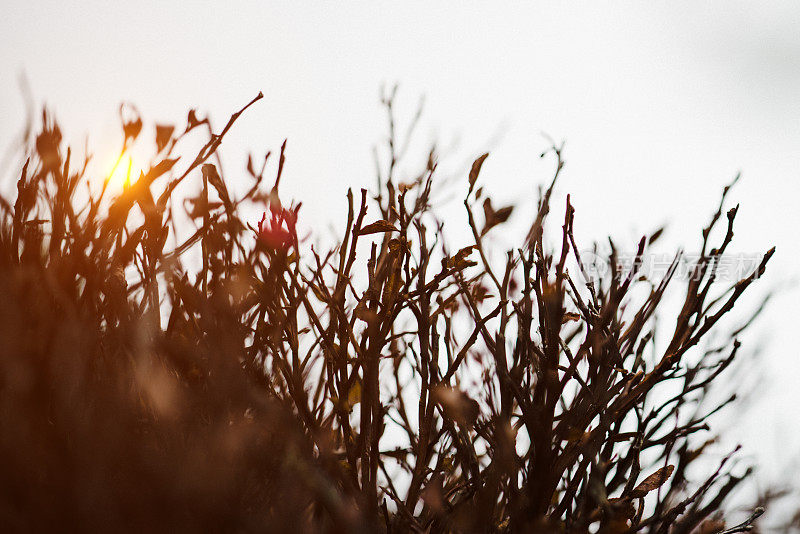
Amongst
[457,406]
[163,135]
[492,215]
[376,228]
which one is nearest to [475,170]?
[492,215]

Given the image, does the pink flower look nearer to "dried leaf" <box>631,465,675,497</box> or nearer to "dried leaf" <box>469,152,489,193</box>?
"dried leaf" <box>469,152,489,193</box>

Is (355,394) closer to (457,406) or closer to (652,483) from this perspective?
(457,406)

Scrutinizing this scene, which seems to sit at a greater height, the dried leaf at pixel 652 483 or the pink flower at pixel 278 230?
the pink flower at pixel 278 230

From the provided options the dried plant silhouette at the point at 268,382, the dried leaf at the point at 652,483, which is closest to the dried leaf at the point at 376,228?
the dried plant silhouette at the point at 268,382

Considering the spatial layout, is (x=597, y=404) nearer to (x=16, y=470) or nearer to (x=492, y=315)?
(x=492, y=315)

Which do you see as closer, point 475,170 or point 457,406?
point 457,406

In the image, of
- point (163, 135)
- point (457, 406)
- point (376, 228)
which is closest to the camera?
point (457, 406)

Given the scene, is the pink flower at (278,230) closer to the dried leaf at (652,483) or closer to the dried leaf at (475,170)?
the dried leaf at (475,170)

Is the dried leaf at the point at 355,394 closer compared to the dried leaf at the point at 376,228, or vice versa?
the dried leaf at the point at 376,228

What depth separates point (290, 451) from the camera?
901 millimetres

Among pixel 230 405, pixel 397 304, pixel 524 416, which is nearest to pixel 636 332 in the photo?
pixel 524 416

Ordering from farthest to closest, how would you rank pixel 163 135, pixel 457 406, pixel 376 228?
pixel 163 135, pixel 376 228, pixel 457 406

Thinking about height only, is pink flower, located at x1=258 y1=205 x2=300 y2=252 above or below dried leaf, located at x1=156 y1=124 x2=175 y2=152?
below

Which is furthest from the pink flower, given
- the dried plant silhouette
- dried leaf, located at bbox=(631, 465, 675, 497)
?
dried leaf, located at bbox=(631, 465, 675, 497)
